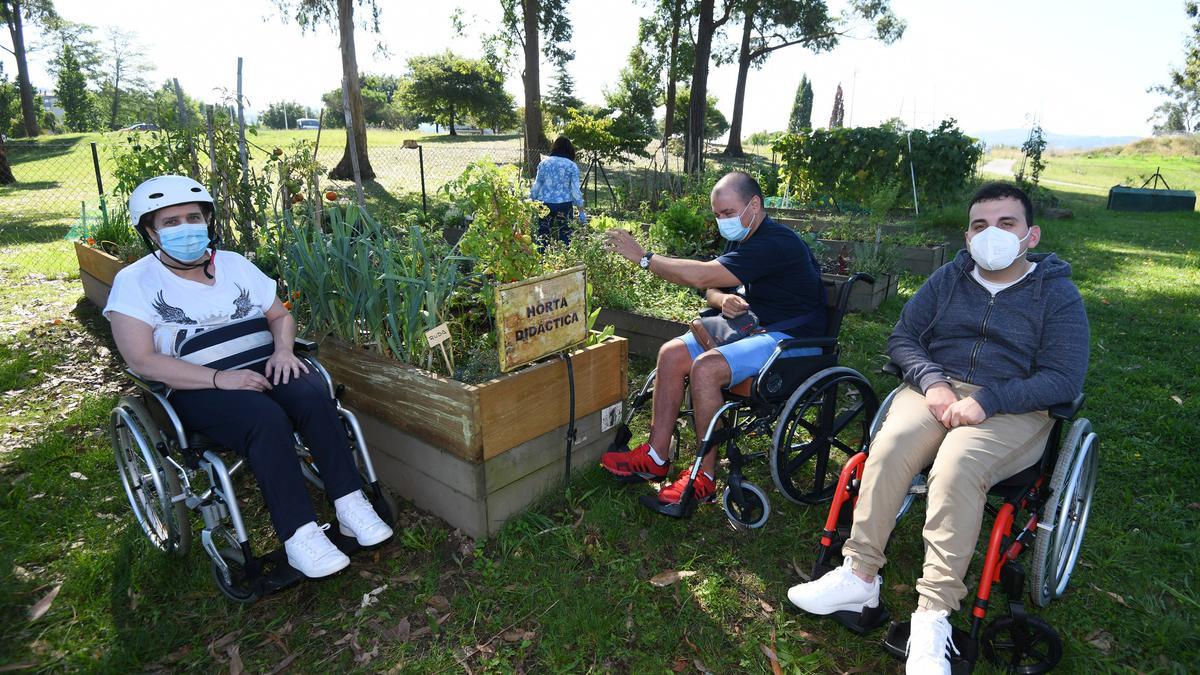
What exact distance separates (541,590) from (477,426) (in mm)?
623

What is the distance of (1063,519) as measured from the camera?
199 cm

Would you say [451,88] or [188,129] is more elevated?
[451,88]

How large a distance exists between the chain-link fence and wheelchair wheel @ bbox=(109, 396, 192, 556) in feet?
4.69

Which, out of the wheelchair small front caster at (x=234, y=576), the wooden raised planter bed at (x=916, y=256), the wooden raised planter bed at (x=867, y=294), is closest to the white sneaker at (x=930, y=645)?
the wheelchair small front caster at (x=234, y=576)

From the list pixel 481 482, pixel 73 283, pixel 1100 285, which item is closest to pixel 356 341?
pixel 481 482

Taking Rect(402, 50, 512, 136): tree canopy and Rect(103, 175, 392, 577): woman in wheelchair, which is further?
Rect(402, 50, 512, 136): tree canopy

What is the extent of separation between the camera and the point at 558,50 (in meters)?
19.2

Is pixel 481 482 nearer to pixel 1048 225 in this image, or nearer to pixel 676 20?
pixel 1048 225

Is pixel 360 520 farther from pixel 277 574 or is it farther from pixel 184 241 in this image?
pixel 184 241

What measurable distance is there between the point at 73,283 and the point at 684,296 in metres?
5.43

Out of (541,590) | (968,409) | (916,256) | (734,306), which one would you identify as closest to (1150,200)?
(916,256)

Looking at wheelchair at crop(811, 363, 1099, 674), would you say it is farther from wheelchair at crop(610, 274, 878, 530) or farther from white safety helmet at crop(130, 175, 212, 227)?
white safety helmet at crop(130, 175, 212, 227)

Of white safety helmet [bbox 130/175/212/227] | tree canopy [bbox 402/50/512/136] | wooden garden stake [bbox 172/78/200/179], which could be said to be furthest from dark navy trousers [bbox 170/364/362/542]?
tree canopy [bbox 402/50/512/136]

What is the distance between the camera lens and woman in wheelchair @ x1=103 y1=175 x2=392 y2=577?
6.99 ft
